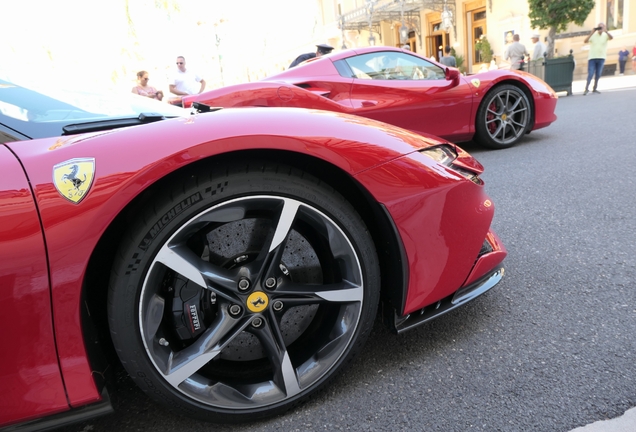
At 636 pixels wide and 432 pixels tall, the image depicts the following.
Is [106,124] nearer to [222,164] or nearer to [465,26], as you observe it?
[222,164]

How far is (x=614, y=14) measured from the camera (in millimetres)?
19188

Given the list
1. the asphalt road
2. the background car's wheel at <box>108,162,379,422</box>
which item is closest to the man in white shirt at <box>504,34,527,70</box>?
the asphalt road

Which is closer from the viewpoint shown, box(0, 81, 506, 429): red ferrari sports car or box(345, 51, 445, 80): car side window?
box(0, 81, 506, 429): red ferrari sports car

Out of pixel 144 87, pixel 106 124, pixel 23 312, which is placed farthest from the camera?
pixel 144 87

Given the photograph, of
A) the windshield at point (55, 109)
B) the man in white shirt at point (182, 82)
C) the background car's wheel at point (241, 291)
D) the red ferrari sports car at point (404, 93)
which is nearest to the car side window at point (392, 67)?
the red ferrari sports car at point (404, 93)

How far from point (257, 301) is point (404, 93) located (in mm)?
4130

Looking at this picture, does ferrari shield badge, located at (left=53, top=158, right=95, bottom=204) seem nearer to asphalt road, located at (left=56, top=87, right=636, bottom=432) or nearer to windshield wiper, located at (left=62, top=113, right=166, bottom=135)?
windshield wiper, located at (left=62, top=113, right=166, bottom=135)

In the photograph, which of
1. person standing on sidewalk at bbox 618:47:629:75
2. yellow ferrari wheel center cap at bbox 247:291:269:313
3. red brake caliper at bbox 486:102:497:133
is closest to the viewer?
yellow ferrari wheel center cap at bbox 247:291:269:313

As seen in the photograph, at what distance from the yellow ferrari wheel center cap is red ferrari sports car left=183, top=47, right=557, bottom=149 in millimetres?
3593

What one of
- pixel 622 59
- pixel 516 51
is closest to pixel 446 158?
pixel 516 51

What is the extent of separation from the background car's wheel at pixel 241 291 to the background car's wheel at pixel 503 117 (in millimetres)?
4335

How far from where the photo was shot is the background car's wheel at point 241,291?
49.2 inches

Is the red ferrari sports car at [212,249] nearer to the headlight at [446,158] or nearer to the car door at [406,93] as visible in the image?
the headlight at [446,158]

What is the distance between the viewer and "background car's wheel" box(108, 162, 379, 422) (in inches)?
49.2
